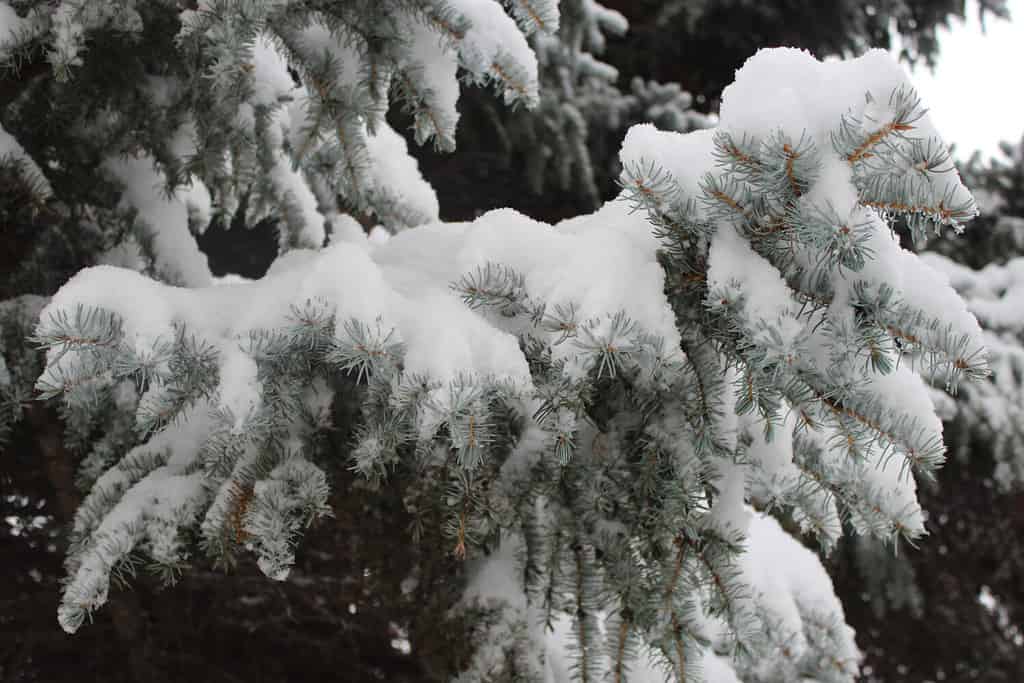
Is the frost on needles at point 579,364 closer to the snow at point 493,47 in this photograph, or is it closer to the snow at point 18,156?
the snow at point 493,47

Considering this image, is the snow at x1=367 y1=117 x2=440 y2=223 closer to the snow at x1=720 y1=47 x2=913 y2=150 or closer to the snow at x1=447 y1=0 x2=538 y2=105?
the snow at x1=447 y1=0 x2=538 y2=105

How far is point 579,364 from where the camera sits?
3.30 ft

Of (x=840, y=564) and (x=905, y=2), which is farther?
(x=905, y=2)

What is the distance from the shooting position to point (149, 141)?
1752mm

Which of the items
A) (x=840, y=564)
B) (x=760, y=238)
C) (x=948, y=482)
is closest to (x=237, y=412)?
(x=760, y=238)

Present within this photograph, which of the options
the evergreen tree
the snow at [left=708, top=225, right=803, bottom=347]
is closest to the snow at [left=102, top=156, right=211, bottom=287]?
the snow at [left=708, top=225, right=803, bottom=347]

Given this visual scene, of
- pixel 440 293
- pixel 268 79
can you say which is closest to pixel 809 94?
pixel 440 293

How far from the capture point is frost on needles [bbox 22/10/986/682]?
0.98m

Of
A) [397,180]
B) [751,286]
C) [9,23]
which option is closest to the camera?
[751,286]

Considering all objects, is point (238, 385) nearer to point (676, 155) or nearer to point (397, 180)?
point (676, 155)

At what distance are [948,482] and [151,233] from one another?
416cm

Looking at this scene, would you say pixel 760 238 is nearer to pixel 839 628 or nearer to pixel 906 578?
pixel 839 628

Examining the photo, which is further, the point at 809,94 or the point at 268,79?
the point at 268,79

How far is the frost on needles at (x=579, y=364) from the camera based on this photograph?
978 mm
